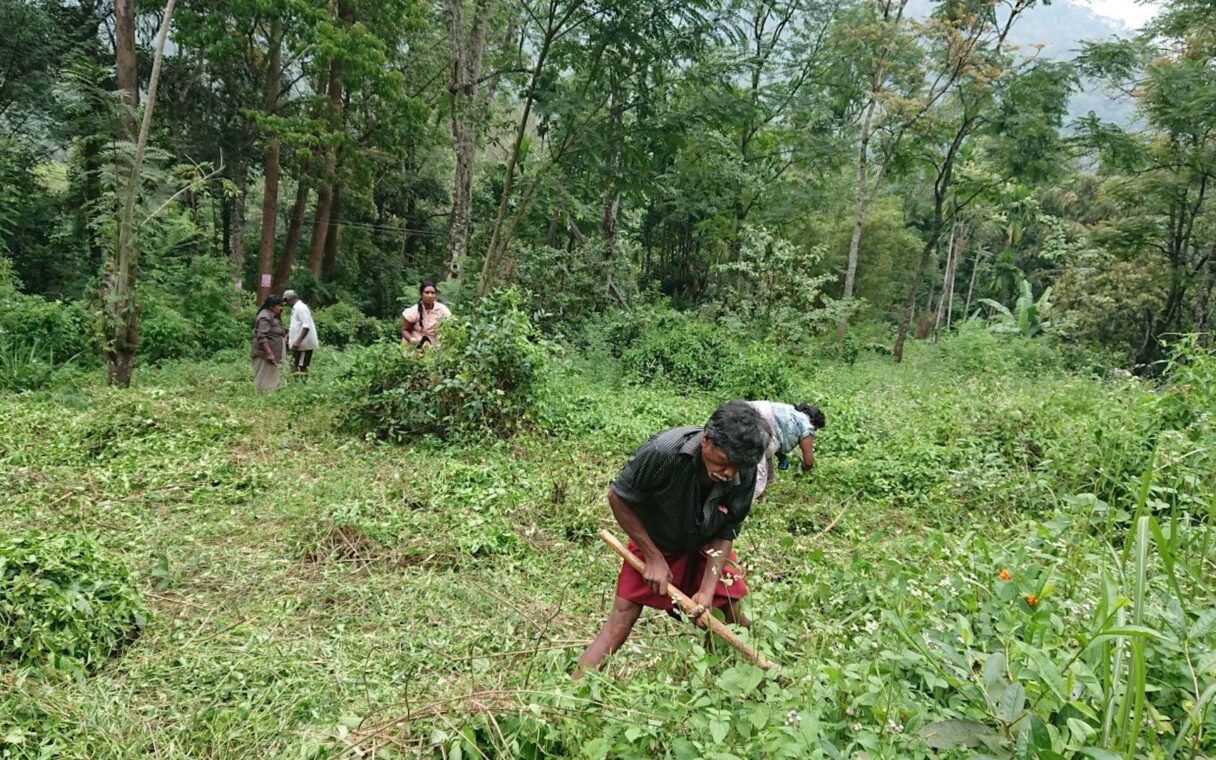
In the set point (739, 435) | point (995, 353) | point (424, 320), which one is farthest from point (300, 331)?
point (995, 353)

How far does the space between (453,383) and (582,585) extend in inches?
121

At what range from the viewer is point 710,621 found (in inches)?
90.5

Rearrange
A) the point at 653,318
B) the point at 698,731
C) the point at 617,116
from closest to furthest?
the point at 698,731
the point at 617,116
the point at 653,318

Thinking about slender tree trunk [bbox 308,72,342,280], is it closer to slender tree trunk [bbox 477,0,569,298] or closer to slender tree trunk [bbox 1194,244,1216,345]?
slender tree trunk [bbox 477,0,569,298]

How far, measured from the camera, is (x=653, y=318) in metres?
11.6

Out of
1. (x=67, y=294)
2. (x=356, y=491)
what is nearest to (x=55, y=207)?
(x=67, y=294)

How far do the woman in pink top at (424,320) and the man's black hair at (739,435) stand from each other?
5401 millimetres

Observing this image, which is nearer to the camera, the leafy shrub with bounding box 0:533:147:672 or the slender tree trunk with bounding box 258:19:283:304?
the leafy shrub with bounding box 0:533:147:672

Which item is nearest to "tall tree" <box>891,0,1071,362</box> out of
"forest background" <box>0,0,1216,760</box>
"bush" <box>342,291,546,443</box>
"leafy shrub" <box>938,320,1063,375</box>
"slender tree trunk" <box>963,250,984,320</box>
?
"forest background" <box>0,0,1216,760</box>

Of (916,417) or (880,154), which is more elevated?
(880,154)

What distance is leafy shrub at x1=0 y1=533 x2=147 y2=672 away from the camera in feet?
8.87

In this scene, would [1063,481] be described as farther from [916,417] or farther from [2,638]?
[2,638]

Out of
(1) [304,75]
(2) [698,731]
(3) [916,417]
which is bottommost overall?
(2) [698,731]

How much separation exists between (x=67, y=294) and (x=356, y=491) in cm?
1204
